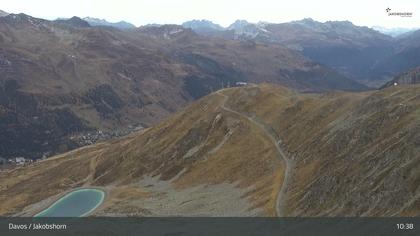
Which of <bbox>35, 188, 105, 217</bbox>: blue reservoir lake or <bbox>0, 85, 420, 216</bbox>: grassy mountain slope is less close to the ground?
<bbox>0, 85, 420, 216</bbox>: grassy mountain slope

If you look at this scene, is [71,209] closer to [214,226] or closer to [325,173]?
[214,226]

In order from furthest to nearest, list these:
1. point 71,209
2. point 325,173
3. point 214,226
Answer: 1. point 71,209
2. point 325,173
3. point 214,226

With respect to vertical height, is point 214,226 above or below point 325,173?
below

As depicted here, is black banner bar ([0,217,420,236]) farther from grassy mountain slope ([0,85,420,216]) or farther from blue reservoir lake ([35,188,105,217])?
blue reservoir lake ([35,188,105,217])

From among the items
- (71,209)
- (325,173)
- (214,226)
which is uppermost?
(325,173)

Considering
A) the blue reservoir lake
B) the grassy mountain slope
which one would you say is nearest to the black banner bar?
the grassy mountain slope

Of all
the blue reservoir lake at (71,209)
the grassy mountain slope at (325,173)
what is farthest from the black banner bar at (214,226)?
the blue reservoir lake at (71,209)

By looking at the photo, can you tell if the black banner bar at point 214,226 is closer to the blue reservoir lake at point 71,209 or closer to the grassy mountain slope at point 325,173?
the grassy mountain slope at point 325,173

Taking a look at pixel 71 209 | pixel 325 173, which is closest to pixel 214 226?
pixel 325 173

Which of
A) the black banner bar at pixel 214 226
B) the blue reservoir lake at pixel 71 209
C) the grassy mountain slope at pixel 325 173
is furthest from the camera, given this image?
the blue reservoir lake at pixel 71 209

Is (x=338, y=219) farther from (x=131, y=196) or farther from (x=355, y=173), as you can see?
(x=131, y=196)

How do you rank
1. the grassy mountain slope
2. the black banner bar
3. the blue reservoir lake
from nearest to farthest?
1. the black banner bar
2. the grassy mountain slope
3. the blue reservoir lake
